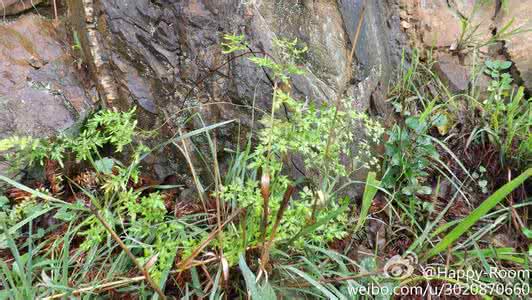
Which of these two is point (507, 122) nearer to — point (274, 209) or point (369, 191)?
point (369, 191)

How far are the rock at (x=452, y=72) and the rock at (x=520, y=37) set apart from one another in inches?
13.0

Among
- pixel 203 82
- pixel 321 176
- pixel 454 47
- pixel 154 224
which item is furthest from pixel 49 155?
pixel 454 47

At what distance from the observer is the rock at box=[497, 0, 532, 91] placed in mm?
2783

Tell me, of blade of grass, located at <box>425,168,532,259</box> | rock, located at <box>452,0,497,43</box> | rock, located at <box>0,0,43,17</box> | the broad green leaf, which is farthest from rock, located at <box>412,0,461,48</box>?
rock, located at <box>0,0,43,17</box>

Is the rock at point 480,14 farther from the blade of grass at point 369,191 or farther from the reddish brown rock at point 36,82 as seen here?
the reddish brown rock at point 36,82

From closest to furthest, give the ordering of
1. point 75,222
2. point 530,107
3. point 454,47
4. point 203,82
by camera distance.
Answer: point 75,222 → point 203,82 → point 530,107 → point 454,47

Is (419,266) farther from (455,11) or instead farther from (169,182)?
(455,11)

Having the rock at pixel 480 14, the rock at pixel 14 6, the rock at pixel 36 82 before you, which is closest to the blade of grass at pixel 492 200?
the rock at pixel 480 14

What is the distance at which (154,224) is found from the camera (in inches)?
73.9

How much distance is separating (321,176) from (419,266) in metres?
0.58

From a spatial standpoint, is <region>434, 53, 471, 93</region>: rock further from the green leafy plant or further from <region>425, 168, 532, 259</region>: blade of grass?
<region>425, 168, 532, 259</region>: blade of grass

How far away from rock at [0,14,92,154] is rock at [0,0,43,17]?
0.05m

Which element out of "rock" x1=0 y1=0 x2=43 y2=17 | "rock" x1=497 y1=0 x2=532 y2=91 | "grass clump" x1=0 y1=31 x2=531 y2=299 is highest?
"rock" x1=0 y1=0 x2=43 y2=17

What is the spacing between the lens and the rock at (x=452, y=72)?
9.12ft
